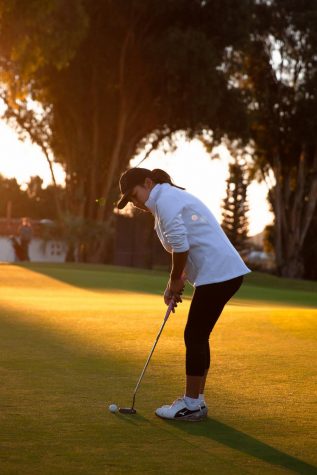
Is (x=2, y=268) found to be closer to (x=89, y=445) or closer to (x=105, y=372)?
(x=105, y=372)

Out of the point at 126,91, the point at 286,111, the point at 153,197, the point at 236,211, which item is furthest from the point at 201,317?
the point at 236,211

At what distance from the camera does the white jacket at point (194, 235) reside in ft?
20.2

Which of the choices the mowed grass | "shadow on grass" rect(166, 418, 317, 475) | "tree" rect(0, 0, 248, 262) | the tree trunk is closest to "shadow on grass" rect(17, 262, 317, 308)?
the mowed grass

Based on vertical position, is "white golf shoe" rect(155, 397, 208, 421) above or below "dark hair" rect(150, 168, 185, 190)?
below

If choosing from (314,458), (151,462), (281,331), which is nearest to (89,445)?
(151,462)

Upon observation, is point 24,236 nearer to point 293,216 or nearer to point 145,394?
point 293,216

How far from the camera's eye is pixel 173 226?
242 inches

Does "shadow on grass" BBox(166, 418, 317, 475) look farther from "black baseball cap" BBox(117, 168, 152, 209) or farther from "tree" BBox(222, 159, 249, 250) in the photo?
"tree" BBox(222, 159, 249, 250)

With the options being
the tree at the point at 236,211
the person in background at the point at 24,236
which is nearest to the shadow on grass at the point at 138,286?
the person in background at the point at 24,236

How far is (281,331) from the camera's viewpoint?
11.3m

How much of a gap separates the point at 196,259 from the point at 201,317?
0.38 meters

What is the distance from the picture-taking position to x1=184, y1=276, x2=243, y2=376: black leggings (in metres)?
6.30

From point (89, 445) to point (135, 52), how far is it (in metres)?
34.5

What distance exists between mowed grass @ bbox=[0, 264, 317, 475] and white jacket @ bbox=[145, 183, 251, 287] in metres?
0.92
